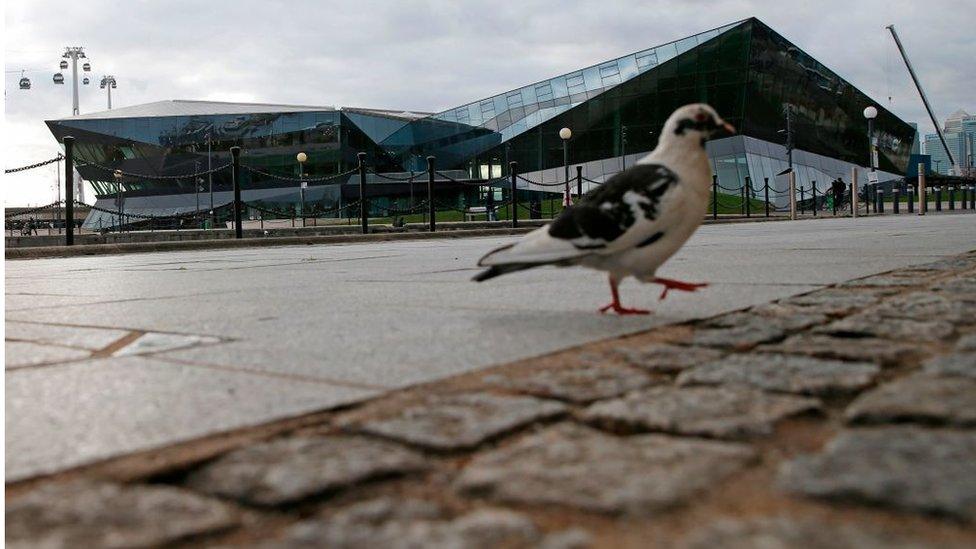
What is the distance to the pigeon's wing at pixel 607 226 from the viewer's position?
2.32 m

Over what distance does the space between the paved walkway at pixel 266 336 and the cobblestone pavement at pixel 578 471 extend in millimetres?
133

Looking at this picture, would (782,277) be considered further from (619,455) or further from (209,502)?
(209,502)

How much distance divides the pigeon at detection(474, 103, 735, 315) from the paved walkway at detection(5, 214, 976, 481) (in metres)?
0.19

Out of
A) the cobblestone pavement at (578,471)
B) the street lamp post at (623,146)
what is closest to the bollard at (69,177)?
the cobblestone pavement at (578,471)

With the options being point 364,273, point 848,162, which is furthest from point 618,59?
point 364,273

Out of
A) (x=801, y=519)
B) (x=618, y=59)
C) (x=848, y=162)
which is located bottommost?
(x=801, y=519)

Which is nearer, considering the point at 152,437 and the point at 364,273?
the point at 152,437

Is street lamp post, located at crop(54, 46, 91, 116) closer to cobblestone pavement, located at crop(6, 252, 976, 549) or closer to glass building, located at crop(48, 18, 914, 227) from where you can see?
glass building, located at crop(48, 18, 914, 227)

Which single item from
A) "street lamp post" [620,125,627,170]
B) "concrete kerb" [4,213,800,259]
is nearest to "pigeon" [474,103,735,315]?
"concrete kerb" [4,213,800,259]

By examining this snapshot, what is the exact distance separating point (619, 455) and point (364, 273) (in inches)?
160

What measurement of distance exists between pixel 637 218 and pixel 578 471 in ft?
4.48

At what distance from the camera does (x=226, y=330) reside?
2465 mm

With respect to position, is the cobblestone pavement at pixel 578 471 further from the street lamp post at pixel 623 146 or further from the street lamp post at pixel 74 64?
the street lamp post at pixel 74 64

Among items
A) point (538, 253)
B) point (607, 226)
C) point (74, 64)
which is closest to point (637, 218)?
point (607, 226)
